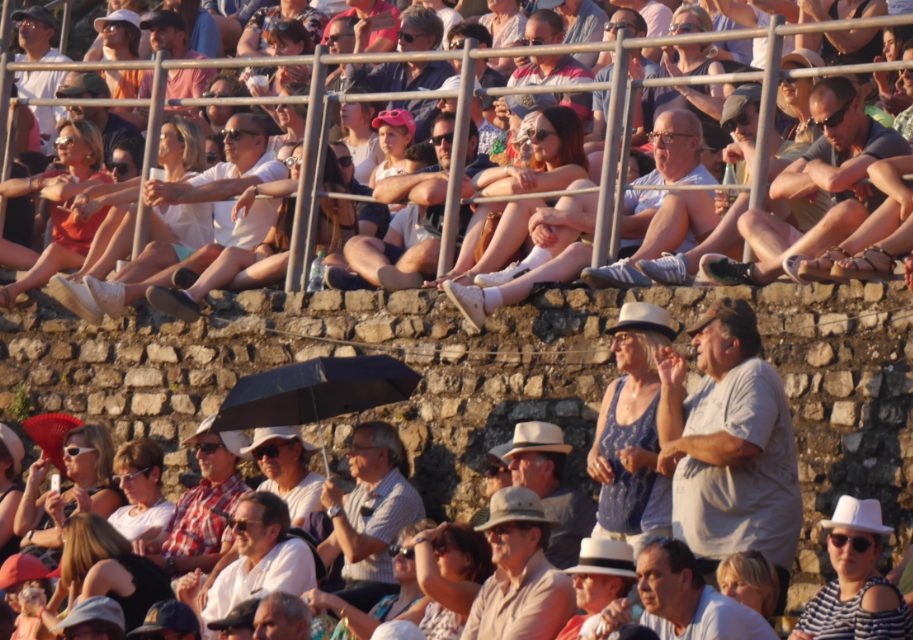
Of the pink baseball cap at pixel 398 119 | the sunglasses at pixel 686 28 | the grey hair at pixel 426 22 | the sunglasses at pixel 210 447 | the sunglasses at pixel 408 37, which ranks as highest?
the sunglasses at pixel 686 28

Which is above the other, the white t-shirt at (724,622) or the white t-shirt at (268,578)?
the white t-shirt at (724,622)

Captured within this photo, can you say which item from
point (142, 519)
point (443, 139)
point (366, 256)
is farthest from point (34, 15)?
point (142, 519)

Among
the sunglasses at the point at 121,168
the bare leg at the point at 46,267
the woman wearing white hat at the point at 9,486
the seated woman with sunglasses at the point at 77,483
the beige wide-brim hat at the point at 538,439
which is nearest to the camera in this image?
the beige wide-brim hat at the point at 538,439

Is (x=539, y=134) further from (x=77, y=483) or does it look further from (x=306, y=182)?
(x=77, y=483)

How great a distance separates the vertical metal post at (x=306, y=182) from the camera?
13.9 metres

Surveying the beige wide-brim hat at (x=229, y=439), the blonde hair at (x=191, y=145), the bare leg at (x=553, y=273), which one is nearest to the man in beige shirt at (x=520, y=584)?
the bare leg at (x=553, y=273)

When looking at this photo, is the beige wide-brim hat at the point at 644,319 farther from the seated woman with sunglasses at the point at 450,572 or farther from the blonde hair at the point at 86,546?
the blonde hair at the point at 86,546

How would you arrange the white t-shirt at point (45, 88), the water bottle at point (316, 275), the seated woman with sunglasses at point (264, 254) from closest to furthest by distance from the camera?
the water bottle at point (316, 275) → the seated woman with sunglasses at point (264, 254) → the white t-shirt at point (45, 88)

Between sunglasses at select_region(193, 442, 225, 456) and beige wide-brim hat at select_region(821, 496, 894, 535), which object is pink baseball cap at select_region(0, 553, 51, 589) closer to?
sunglasses at select_region(193, 442, 225, 456)

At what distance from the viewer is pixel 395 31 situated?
57.0 ft

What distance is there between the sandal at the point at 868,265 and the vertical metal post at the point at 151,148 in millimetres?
5542

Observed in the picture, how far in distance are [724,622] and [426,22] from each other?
812 cm

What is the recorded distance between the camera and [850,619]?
898 centimetres

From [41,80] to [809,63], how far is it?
8.31m
